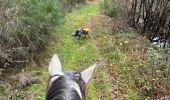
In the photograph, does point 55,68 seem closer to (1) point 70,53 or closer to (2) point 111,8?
(1) point 70,53

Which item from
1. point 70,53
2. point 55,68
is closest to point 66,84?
point 55,68

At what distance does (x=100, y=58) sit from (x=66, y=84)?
8.17m

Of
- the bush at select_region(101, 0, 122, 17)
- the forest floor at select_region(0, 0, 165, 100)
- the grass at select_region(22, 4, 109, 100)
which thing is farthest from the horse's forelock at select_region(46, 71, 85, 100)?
the bush at select_region(101, 0, 122, 17)

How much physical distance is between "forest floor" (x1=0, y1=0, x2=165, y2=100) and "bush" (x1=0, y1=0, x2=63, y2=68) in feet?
1.43

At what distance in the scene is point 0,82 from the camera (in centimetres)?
873

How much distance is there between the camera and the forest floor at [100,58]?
30.1 feet

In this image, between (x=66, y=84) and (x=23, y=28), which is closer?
(x=66, y=84)

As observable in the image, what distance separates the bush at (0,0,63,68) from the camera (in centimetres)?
894

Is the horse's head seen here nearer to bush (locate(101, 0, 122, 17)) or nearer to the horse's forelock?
the horse's forelock

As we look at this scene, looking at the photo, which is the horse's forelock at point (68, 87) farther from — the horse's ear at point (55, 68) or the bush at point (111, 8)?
the bush at point (111, 8)

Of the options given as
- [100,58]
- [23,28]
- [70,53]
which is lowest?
[100,58]

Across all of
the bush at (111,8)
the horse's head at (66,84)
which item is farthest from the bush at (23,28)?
the horse's head at (66,84)

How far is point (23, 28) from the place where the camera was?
9.52m

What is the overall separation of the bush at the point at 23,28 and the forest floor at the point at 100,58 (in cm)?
44
